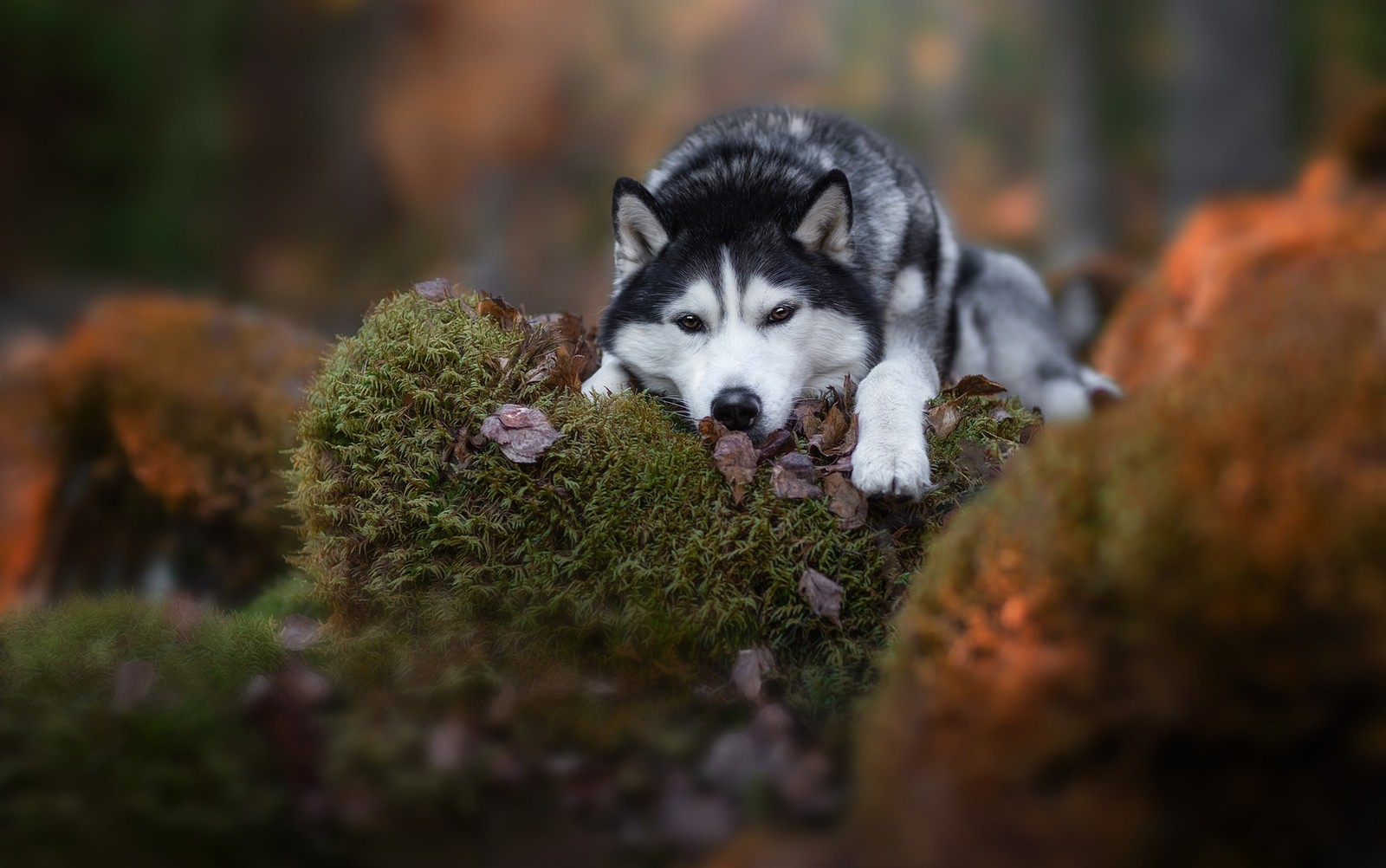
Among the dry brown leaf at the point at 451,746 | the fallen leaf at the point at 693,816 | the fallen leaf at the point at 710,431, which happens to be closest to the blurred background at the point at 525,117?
the fallen leaf at the point at 710,431

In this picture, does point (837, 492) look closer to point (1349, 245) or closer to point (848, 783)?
point (848, 783)

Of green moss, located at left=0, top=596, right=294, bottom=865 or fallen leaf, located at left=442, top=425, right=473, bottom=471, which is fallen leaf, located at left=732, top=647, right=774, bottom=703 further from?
green moss, located at left=0, top=596, right=294, bottom=865

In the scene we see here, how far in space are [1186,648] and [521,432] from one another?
215cm

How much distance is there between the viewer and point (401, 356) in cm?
338

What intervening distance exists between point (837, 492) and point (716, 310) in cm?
102

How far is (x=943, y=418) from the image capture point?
11.2 ft

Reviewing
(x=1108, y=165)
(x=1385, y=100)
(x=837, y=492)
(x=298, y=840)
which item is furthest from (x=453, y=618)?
(x=1108, y=165)

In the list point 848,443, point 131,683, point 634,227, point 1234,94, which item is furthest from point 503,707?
point 1234,94

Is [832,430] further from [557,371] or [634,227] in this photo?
[634,227]

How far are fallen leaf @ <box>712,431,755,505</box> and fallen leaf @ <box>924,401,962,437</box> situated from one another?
0.65 m

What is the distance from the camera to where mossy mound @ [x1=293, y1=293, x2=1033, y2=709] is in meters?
3.00

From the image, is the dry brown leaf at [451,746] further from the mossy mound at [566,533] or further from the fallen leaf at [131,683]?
the fallen leaf at [131,683]

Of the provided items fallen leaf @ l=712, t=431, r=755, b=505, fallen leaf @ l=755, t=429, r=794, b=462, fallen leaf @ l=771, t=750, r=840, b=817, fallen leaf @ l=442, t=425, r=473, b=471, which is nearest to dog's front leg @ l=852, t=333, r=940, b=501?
fallen leaf @ l=755, t=429, r=794, b=462

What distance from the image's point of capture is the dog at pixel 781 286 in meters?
3.48
